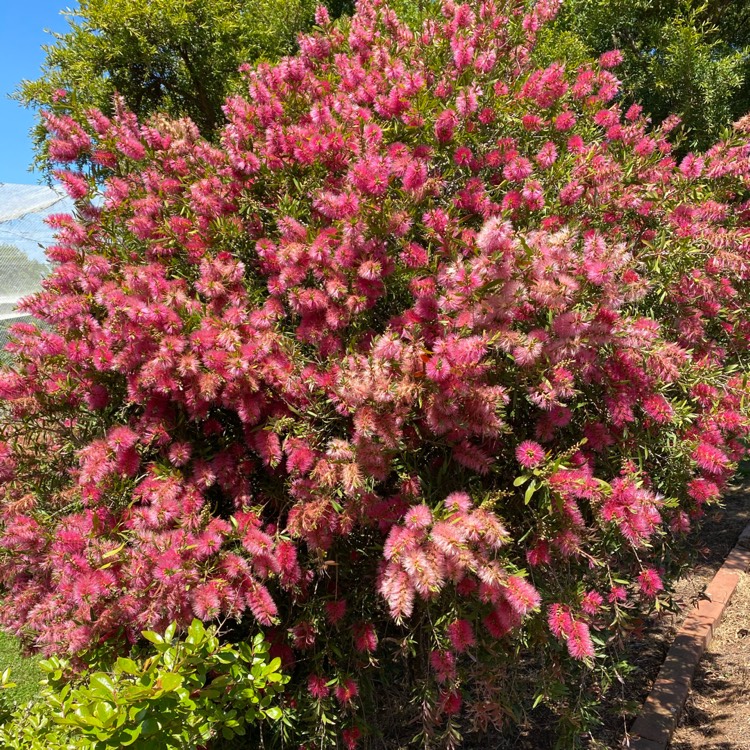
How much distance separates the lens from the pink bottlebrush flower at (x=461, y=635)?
2.21 metres

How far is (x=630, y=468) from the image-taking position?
242 cm

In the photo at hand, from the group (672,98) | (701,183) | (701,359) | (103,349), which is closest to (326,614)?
(103,349)

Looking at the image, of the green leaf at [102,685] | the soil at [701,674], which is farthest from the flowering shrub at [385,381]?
the soil at [701,674]

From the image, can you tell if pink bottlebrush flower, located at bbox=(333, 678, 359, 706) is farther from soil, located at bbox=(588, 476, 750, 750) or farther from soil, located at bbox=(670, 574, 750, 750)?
soil, located at bbox=(670, 574, 750, 750)

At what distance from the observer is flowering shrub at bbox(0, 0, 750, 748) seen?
211 centimetres

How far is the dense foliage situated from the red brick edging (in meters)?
2.11

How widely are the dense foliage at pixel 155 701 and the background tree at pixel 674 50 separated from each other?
484 cm

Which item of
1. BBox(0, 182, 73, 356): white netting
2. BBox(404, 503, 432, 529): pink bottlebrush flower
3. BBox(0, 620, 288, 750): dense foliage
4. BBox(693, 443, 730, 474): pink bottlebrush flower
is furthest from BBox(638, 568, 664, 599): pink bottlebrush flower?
BBox(0, 182, 73, 356): white netting

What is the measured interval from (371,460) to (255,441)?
0.52m

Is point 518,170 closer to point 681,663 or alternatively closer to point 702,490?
point 702,490

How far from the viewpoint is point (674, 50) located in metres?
5.83

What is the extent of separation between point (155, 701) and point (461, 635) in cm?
98

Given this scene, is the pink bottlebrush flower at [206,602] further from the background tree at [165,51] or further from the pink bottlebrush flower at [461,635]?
the background tree at [165,51]

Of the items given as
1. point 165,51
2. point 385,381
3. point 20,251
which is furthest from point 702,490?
point 20,251
